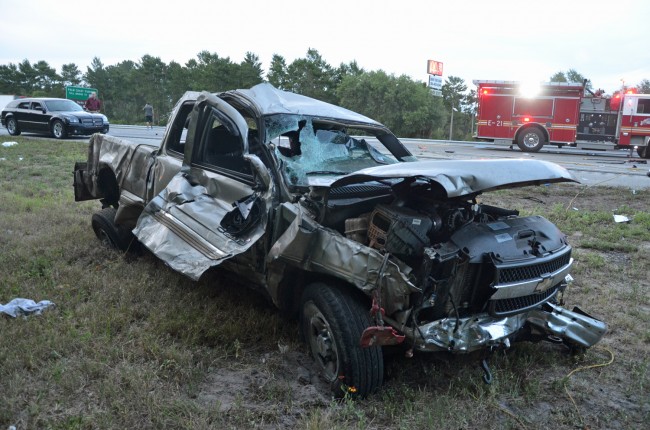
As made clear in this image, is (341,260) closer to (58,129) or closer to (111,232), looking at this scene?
(111,232)

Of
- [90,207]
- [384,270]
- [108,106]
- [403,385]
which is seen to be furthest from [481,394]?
[108,106]

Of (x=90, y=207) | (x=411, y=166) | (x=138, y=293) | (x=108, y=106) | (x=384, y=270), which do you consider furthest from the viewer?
(x=108, y=106)

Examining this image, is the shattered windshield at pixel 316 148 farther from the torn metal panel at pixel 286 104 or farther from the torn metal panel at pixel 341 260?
the torn metal panel at pixel 341 260

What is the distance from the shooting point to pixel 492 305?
9.55ft

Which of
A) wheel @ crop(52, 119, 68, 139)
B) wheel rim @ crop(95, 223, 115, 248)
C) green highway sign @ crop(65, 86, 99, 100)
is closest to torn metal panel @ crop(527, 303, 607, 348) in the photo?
wheel rim @ crop(95, 223, 115, 248)

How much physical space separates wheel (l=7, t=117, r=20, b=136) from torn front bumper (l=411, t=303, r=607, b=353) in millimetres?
20284

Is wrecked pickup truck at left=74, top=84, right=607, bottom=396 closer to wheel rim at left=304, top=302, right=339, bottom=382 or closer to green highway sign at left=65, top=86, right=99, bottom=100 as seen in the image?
wheel rim at left=304, top=302, right=339, bottom=382

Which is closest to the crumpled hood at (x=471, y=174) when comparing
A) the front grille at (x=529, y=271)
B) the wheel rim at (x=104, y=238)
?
the front grille at (x=529, y=271)

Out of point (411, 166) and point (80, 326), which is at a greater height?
point (411, 166)

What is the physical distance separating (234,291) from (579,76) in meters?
52.2

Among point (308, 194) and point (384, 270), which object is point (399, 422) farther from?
point (308, 194)

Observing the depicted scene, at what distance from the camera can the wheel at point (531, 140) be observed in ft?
65.9

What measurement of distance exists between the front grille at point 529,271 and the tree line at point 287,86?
3115 cm

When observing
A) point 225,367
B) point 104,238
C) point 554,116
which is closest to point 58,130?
point 104,238
